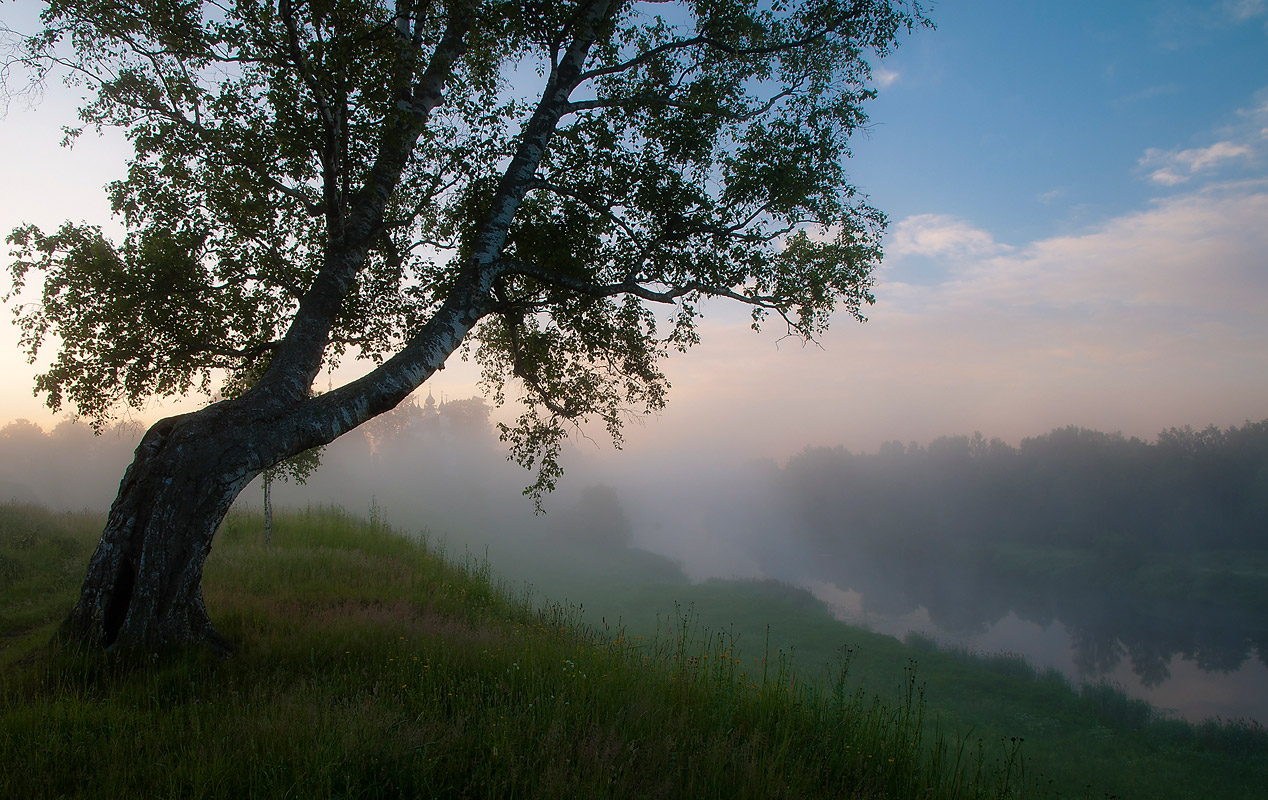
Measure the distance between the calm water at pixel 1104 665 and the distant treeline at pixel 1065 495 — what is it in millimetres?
20675

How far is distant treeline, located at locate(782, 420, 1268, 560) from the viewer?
52.5 m

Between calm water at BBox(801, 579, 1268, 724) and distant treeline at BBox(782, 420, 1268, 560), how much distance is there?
20.7 m

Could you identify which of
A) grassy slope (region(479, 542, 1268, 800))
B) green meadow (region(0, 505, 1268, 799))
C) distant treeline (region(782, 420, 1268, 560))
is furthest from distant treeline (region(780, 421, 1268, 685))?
green meadow (region(0, 505, 1268, 799))

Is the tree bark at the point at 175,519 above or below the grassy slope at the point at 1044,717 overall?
above

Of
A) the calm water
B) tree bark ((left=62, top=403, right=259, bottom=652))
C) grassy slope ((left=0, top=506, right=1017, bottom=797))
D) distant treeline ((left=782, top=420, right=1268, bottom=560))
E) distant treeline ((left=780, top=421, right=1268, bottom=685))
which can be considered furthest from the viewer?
distant treeline ((left=782, top=420, right=1268, bottom=560))

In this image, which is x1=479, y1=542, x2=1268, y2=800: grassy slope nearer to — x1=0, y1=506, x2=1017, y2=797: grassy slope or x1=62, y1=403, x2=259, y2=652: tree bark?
x1=0, y1=506, x2=1017, y2=797: grassy slope

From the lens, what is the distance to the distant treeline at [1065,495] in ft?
172

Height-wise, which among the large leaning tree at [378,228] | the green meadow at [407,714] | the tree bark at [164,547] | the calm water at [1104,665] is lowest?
the calm water at [1104,665]

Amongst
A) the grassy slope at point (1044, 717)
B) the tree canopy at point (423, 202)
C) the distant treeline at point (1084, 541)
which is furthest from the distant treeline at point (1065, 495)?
the tree canopy at point (423, 202)

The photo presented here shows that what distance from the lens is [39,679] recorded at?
203 inches

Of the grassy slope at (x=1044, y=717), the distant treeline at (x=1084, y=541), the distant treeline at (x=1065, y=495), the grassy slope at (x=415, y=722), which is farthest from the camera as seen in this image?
the distant treeline at (x=1065, y=495)

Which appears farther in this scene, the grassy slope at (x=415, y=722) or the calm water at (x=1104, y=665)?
the calm water at (x=1104, y=665)

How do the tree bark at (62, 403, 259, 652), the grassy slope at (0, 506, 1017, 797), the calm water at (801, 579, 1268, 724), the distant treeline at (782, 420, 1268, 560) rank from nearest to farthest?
the grassy slope at (0, 506, 1017, 797)
the tree bark at (62, 403, 259, 652)
the calm water at (801, 579, 1268, 724)
the distant treeline at (782, 420, 1268, 560)

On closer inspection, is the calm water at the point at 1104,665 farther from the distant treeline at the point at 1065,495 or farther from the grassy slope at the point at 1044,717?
the distant treeline at the point at 1065,495
